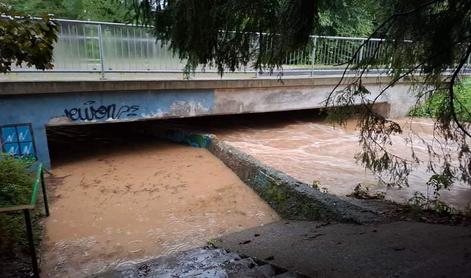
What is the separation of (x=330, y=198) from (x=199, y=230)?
195cm

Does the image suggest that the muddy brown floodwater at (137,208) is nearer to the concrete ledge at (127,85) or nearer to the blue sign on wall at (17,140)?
the blue sign on wall at (17,140)

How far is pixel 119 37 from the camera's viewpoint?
7.90 metres

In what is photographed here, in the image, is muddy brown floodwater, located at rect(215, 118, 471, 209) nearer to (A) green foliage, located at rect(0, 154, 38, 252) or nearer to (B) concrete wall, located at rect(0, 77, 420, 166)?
(B) concrete wall, located at rect(0, 77, 420, 166)

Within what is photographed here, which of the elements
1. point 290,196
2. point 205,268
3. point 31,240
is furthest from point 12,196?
point 290,196

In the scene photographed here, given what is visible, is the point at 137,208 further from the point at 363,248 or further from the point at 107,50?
the point at 363,248

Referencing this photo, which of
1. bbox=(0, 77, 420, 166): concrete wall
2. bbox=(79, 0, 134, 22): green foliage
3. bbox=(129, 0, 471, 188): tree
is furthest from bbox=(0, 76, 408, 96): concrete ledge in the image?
bbox=(79, 0, 134, 22): green foliage

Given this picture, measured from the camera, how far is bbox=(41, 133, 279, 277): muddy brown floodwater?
481cm

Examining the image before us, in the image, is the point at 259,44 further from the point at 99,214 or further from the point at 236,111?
the point at 236,111

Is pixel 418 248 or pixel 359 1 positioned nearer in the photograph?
pixel 418 248

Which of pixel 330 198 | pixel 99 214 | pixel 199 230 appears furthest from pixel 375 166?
pixel 99 214

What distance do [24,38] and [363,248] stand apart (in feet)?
13.2

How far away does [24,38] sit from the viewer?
3.83m

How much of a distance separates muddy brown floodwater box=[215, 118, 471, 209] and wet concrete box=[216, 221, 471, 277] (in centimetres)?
179

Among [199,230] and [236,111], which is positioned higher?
[236,111]
